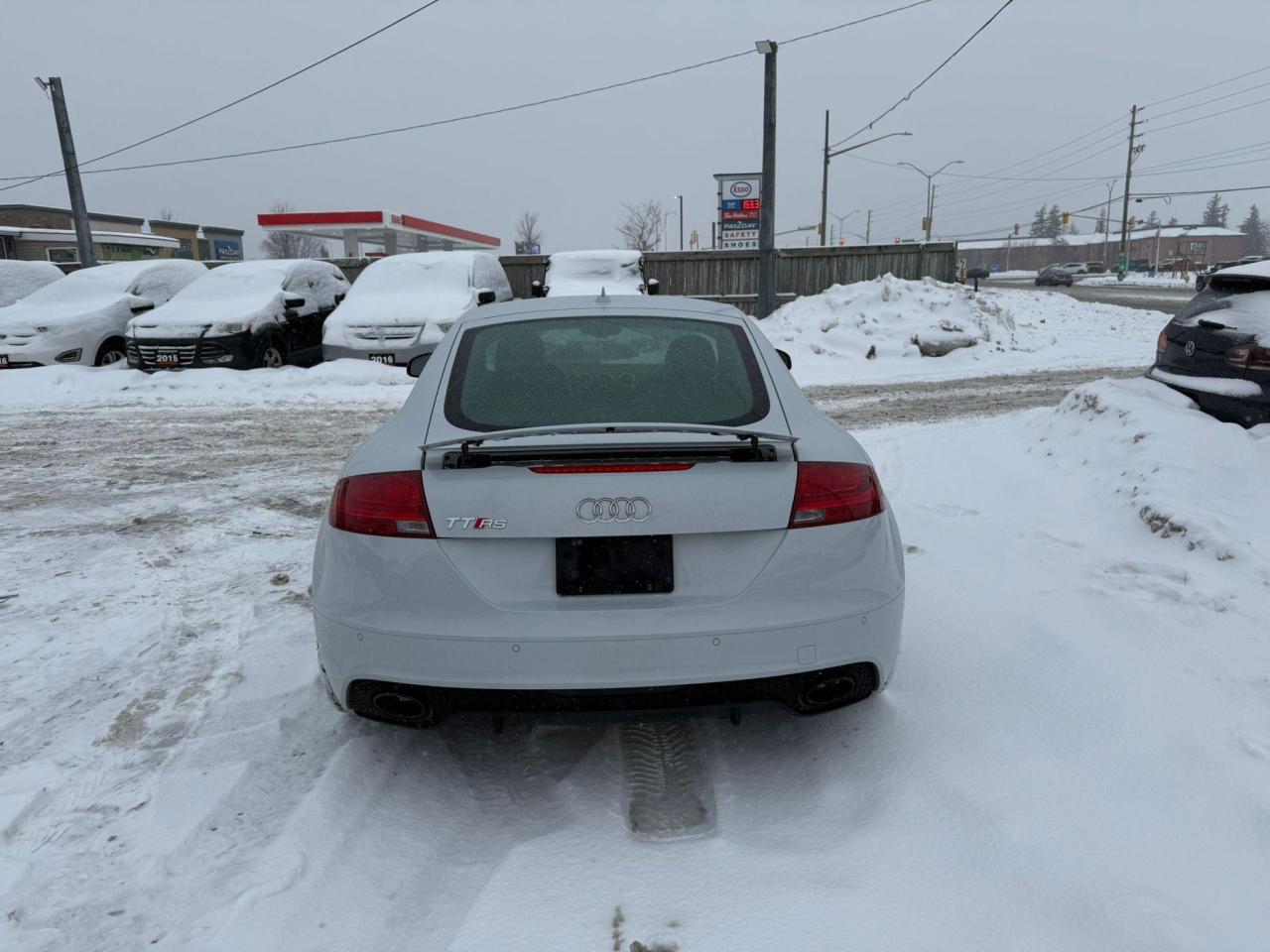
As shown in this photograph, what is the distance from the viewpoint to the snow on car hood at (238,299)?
12406 millimetres

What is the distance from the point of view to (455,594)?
235 centimetres

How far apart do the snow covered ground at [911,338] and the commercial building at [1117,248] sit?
107636 mm

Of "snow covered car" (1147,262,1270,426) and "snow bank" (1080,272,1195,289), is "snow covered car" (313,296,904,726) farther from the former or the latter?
"snow bank" (1080,272,1195,289)

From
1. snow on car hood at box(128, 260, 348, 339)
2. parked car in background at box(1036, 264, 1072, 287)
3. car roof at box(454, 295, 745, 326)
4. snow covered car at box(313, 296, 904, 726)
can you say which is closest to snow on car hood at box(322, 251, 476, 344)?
snow on car hood at box(128, 260, 348, 339)

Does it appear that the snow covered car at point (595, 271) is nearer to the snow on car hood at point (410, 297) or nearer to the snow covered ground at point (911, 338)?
the snow on car hood at point (410, 297)

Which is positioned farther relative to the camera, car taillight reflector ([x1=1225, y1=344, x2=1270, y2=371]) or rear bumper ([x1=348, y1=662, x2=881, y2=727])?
car taillight reflector ([x1=1225, y1=344, x2=1270, y2=371])

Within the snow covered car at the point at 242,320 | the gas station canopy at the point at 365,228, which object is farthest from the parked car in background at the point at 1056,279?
the snow covered car at the point at 242,320

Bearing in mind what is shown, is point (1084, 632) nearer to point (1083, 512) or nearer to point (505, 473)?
point (1083, 512)

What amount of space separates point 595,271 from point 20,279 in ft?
39.1

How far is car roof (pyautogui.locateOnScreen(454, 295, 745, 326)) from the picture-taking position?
3.53 m

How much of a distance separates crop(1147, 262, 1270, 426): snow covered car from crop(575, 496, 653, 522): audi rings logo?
5.78m

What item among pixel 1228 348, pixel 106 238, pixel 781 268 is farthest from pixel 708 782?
pixel 106 238

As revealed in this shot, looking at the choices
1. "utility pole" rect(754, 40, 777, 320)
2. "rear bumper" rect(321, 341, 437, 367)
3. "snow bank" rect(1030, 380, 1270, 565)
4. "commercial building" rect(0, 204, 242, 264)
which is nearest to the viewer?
"snow bank" rect(1030, 380, 1270, 565)

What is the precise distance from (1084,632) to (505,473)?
2.71 meters
